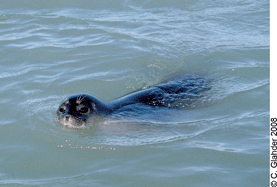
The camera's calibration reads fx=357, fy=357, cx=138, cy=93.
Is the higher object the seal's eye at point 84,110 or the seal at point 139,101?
the seal at point 139,101

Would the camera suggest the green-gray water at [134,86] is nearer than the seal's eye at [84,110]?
Yes

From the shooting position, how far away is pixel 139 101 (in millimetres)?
6082

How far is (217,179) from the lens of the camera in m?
4.09

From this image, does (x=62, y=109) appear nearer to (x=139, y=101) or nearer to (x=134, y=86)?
(x=139, y=101)

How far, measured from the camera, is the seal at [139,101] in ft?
18.1

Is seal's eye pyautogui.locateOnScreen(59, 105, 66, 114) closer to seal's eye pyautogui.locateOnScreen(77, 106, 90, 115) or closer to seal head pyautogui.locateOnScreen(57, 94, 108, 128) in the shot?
seal head pyautogui.locateOnScreen(57, 94, 108, 128)

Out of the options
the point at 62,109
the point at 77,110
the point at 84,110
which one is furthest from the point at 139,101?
the point at 62,109

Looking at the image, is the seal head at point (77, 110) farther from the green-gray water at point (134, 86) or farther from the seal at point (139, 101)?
the green-gray water at point (134, 86)

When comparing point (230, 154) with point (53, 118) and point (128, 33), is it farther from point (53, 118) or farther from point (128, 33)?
point (128, 33)

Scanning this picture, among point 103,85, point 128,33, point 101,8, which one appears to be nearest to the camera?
point 103,85

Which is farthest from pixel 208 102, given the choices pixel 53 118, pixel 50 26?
pixel 50 26

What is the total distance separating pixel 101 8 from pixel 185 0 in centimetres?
283

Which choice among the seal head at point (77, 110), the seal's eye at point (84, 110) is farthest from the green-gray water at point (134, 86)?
the seal's eye at point (84, 110)

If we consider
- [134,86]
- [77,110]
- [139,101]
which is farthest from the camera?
[134,86]
